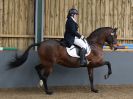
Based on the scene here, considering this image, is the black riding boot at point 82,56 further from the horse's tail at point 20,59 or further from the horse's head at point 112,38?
the horse's tail at point 20,59

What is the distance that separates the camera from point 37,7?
11.9m

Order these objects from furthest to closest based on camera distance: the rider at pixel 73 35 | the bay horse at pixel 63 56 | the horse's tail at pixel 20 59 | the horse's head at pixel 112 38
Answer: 1. the horse's head at pixel 112 38
2. the horse's tail at pixel 20 59
3. the bay horse at pixel 63 56
4. the rider at pixel 73 35

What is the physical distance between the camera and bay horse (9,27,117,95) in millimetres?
10781

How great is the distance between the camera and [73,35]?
10727 mm

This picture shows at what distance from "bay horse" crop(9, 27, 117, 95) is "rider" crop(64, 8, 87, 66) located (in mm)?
218

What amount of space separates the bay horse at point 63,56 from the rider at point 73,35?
0.22 m

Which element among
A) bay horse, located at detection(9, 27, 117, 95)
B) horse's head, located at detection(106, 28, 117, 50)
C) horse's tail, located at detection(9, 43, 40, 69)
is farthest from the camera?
horse's head, located at detection(106, 28, 117, 50)

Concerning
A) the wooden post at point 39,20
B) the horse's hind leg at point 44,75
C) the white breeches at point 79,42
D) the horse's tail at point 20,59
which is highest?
the wooden post at point 39,20

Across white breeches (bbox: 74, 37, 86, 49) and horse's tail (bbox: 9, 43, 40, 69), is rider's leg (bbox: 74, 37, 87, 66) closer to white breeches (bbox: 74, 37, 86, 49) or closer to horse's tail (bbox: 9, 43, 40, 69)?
white breeches (bbox: 74, 37, 86, 49)

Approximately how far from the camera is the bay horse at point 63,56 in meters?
10.8

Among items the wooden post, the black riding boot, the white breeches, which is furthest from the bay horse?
the wooden post

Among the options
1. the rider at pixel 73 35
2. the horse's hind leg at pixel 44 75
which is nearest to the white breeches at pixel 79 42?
the rider at pixel 73 35

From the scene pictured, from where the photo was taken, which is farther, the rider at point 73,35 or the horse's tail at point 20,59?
the horse's tail at point 20,59

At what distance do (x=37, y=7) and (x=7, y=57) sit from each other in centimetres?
177
